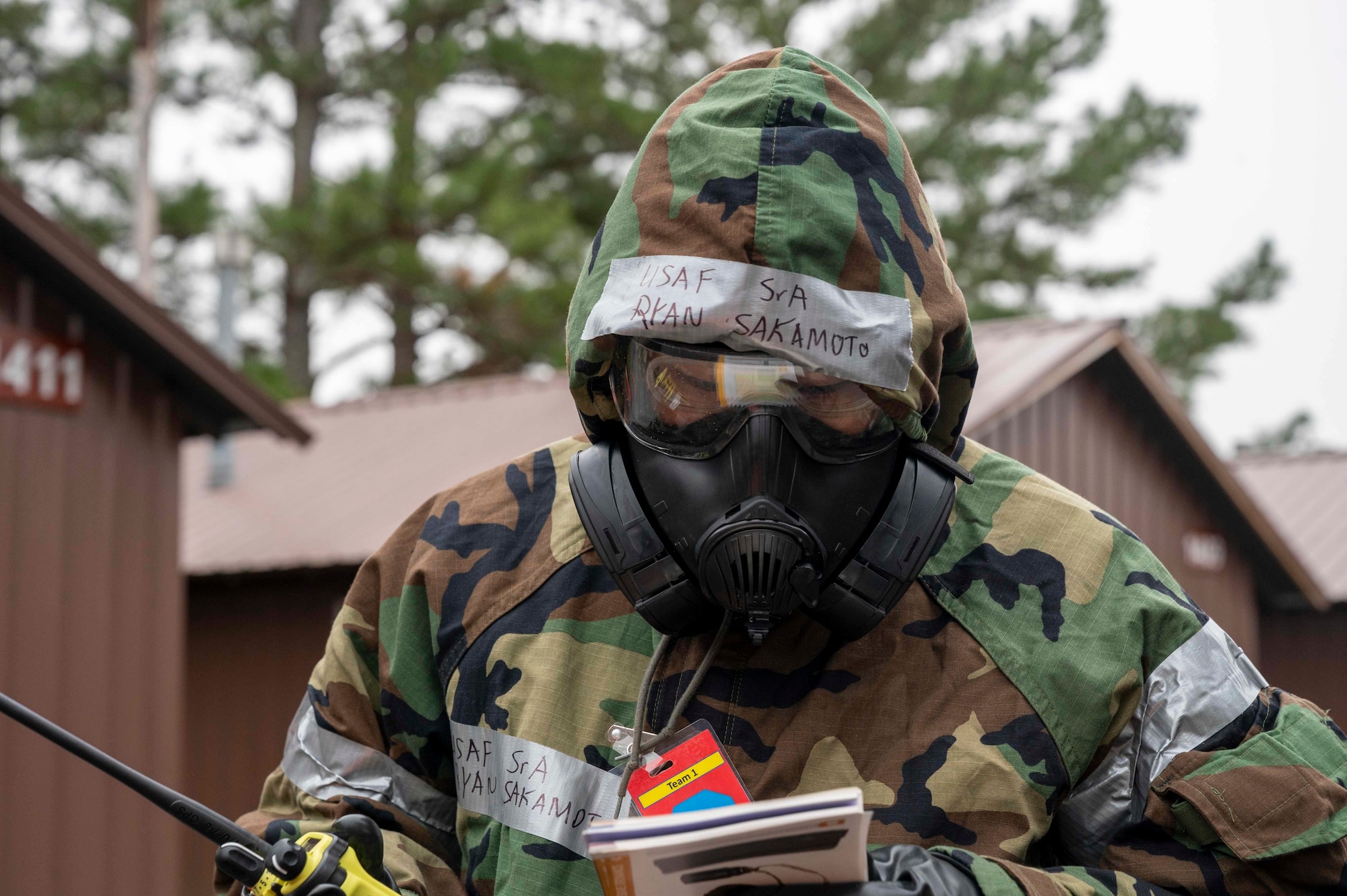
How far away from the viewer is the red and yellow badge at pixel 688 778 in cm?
170

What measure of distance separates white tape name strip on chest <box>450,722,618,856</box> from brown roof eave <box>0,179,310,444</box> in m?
5.17

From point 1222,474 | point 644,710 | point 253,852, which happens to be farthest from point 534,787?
point 1222,474

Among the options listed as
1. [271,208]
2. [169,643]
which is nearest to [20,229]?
[169,643]

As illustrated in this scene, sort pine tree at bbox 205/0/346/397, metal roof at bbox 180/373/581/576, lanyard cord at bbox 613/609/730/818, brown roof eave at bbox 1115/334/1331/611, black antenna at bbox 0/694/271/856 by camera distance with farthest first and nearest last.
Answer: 1. pine tree at bbox 205/0/346/397
2. metal roof at bbox 180/373/581/576
3. brown roof eave at bbox 1115/334/1331/611
4. lanyard cord at bbox 613/609/730/818
5. black antenna at bbox 0/694/271/856

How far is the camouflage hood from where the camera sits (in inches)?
66.3

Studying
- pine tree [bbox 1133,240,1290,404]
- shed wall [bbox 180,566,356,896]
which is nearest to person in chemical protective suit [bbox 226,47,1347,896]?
shed wall [bbox 180,566,356,896]

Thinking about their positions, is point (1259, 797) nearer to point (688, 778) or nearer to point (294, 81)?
point (688, 778)

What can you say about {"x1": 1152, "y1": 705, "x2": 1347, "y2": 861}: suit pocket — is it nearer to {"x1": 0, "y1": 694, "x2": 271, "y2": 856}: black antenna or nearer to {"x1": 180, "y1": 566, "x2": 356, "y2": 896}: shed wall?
{"x1": 0, "y1": 694, "x2": 271, "y2": 856}: black antenna

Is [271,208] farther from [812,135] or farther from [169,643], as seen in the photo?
[812,135]

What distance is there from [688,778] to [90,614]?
589 centimetres

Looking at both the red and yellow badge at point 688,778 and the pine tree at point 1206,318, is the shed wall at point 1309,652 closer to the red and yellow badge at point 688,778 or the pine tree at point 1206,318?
the pine tree at point 1206,318

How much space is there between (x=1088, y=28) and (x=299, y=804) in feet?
58.0

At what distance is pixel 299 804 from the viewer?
1875 millimetres

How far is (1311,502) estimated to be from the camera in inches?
565
